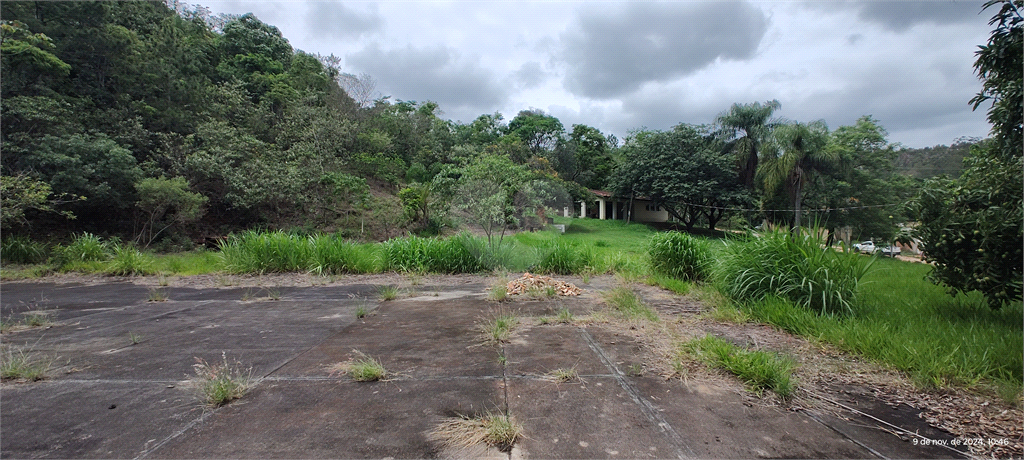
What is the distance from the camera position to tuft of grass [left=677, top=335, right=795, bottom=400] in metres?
2.36

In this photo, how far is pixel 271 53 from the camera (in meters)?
24.7

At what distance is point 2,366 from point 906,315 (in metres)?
7.26

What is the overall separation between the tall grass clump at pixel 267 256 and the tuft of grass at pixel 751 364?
7343mm

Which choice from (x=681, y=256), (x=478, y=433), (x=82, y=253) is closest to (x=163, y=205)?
(x=82, y=253)

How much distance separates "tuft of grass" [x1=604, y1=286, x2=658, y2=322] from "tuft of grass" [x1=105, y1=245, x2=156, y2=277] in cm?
879

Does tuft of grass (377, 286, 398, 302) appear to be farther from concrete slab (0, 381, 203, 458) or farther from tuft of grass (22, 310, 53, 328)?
tuft of grass (22, 310, 53, 328)

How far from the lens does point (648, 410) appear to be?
7.07 ft

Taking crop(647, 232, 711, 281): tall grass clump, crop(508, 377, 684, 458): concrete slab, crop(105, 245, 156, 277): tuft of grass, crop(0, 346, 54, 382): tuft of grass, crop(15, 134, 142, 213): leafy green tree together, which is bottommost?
crop(105, 245, 156, 277): tuft of grass

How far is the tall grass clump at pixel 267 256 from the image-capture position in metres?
7.64

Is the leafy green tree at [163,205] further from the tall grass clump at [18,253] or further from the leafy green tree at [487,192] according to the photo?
the leafy green tree at [487,192]

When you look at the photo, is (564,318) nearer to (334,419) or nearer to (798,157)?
(334,419)

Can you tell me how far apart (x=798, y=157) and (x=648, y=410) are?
82.2 ft

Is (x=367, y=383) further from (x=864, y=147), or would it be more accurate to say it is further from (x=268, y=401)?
(x=864, y=147)

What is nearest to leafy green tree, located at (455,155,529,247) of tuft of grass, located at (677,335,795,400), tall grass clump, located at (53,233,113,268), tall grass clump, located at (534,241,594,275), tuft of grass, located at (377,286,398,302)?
tall grass clump, located at (534,241,594,275)
